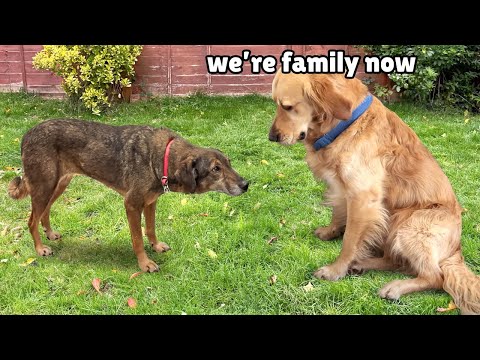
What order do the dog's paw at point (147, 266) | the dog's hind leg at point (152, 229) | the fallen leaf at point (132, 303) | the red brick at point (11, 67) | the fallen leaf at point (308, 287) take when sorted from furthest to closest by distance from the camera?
the red brick at point (11, 67), the dog's hind leg at point (152, 229), the dog's paw at point (147, 266), the fallen leaf at point (308, 287), the fallen leaf at point (132, 303)

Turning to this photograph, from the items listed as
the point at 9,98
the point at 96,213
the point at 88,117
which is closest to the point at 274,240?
the point at 96,213

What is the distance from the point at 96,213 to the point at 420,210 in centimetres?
369

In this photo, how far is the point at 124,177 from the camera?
4387 mm

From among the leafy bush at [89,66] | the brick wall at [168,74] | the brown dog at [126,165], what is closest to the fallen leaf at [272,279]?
the brown dog at [126,165]

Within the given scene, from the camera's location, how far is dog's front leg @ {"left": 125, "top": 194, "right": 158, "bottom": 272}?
425 centimetres

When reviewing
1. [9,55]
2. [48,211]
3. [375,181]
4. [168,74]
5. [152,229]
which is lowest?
[152,229]

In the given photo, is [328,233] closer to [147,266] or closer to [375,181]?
[375,181]

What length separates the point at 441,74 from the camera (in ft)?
34.2

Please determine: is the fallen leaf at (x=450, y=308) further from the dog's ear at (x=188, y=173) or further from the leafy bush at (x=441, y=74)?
the leafy bush at (x=441, y=74)

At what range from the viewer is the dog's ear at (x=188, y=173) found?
4.15 m

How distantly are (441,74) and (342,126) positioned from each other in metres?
7.68

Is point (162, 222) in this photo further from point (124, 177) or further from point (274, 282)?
point (274, 282)

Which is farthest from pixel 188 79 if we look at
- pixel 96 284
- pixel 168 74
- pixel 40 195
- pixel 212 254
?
pixel 96 284

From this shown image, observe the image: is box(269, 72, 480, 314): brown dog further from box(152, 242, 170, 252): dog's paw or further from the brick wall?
the brick wall
